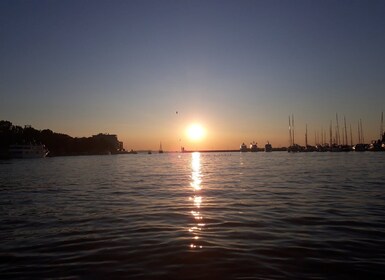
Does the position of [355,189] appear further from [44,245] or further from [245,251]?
[44,245]

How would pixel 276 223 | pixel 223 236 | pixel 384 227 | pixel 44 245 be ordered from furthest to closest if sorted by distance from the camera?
1. pixel 276 223
2. pixel 384 227
3. pixel 223 236
4. pixel 44 245

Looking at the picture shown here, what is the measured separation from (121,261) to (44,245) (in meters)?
3.72

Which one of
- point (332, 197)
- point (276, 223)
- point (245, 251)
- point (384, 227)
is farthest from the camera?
point (332, 197)

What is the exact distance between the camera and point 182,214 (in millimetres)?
18594

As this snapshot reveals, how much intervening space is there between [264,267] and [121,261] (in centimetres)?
415

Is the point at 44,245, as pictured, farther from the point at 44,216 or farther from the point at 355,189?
the point at 355,189

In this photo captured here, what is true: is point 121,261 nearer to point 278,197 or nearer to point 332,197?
point 278,197

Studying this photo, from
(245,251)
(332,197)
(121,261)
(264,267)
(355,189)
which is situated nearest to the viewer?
(264,267)

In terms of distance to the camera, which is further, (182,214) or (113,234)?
(182,214)

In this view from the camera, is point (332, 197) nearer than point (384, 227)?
No

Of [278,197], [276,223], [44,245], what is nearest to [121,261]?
[44,245]

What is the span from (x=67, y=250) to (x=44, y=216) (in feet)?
25.5

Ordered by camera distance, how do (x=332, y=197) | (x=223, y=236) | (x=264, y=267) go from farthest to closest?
1. (x=332, y=197)
2. (x=223, y=236)
3. (x=264, y=267)

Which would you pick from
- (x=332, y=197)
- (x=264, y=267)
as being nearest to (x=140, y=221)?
(x=264, y=267)
